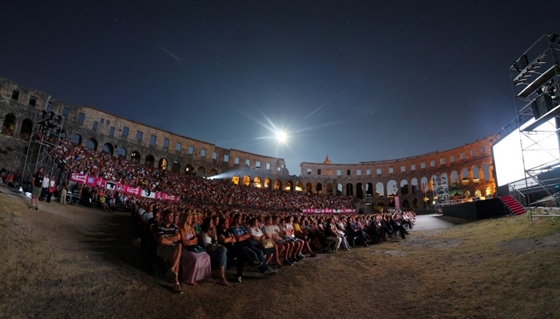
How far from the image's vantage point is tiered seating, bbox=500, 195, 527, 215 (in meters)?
15.0

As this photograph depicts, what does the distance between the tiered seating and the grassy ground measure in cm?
905

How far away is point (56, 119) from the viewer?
16547 millimetres

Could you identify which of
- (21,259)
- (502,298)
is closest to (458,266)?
(502,298)

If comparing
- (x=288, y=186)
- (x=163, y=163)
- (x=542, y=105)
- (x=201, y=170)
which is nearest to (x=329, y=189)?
(x=288, y=186)

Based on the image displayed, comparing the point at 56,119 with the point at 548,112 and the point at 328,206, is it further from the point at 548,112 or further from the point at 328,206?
the point at 328,206

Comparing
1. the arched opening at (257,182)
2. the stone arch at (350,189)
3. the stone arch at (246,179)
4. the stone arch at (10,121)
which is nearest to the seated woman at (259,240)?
the stone arch at (10,121)

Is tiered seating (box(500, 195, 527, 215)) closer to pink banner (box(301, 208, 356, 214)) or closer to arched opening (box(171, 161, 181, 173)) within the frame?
pink banner (box(301, 208, 356, 214))

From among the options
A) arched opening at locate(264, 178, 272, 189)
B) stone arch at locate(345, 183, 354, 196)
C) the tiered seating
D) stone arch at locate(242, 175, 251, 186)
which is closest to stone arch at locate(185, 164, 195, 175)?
stone arch at locate(242, 175, 251, 186)

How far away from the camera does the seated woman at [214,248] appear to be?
585 centimetres

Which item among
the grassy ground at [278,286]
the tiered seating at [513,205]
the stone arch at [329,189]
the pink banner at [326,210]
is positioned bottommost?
the grassy ground at [278,286]

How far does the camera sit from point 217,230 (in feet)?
24.2

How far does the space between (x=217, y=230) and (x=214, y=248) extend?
4.35 feet

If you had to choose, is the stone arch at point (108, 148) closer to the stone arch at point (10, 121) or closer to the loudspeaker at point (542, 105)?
the stone arch at point (10, 121)

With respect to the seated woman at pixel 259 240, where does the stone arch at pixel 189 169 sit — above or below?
above
